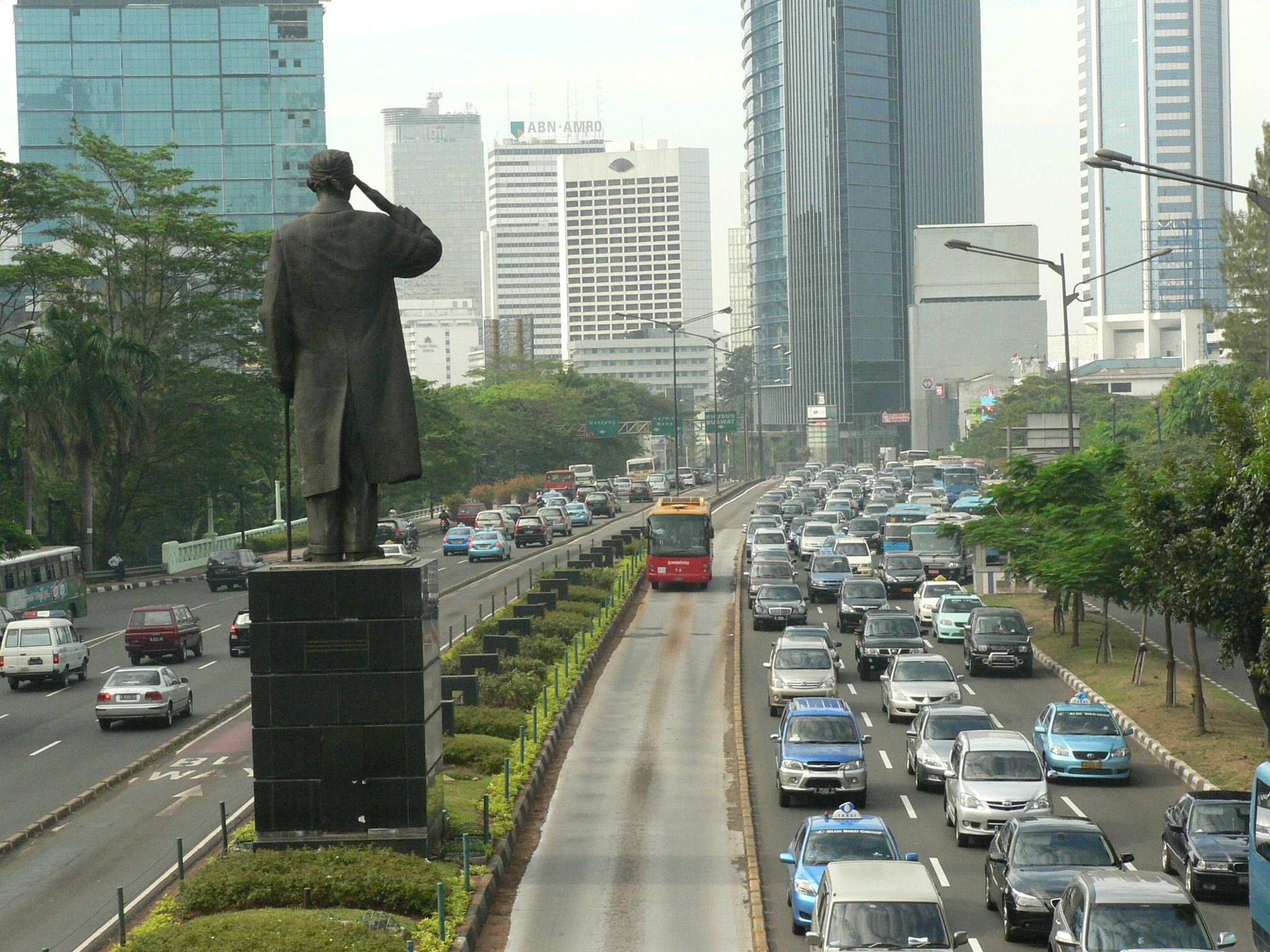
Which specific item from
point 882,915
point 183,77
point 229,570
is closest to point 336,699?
point 882,915

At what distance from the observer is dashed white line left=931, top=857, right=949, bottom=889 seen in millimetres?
21219

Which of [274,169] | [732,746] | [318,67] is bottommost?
[732,746]

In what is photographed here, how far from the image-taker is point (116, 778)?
95.5 ft

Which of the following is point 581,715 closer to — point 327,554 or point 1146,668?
point 1146,668

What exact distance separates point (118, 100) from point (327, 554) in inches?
6050

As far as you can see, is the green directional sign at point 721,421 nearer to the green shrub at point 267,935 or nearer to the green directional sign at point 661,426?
the green directional sign at point 661,426

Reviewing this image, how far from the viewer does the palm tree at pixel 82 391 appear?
64.6 metres

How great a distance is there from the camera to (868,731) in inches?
1282

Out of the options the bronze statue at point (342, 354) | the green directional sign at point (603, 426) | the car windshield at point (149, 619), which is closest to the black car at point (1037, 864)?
the bronze statue at point (342, 354)

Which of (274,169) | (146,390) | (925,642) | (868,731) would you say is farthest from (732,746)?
(274,169)

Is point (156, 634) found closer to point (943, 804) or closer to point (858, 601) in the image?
point (858, 601)

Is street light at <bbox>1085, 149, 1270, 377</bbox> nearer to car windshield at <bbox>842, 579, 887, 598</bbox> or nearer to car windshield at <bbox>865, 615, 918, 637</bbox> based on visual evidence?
car windshield at <bbox>865, 615, 918, 637</bbox>

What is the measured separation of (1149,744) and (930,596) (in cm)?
1777

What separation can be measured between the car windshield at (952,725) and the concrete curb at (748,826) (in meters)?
3.38
